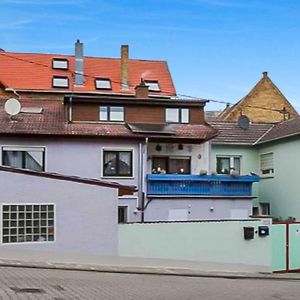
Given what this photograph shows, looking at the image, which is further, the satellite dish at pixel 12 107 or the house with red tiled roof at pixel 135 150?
the satellite dish at pixel 12 107

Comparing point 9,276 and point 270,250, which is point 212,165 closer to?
point 270,250

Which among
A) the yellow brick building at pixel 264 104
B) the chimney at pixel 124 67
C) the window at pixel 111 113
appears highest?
the chimney at pixel 124 67

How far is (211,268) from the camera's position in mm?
20453

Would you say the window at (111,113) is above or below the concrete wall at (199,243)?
above

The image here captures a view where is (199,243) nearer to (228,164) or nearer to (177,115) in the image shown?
(177,115)

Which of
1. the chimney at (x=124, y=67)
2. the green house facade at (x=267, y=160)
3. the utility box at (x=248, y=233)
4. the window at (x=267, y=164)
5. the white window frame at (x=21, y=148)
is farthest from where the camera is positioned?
the chimney at (x=124, y=67)

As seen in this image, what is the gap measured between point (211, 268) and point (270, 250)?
2.82m

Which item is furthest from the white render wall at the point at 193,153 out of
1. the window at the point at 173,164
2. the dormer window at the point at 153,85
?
the dormer window at the point at 153,85

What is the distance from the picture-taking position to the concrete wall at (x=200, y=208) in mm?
28125

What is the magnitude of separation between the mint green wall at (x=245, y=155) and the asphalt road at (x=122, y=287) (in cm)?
1520

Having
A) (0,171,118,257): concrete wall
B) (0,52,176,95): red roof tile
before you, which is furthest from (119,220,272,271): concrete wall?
(0,52,176,95): red roof tile

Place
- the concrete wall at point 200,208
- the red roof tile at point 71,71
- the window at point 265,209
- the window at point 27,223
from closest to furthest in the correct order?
the window at point 27,223 → the concrete wall at point 200,208 → the window at point 265,209 → the red roof tile at point 71,71

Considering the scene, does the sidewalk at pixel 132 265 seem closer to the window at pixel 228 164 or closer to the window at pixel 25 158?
the window at pixel 25 158

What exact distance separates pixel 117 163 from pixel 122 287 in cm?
1490
